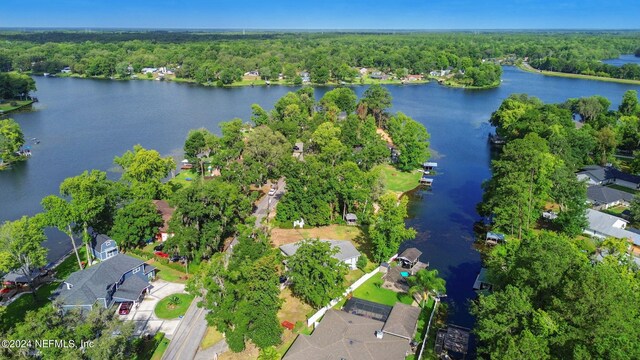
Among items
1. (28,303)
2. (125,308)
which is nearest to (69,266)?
(28,303)

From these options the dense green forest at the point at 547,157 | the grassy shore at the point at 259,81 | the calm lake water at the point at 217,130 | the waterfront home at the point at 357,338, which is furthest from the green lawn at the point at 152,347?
the grassy shore at the point at 259,81

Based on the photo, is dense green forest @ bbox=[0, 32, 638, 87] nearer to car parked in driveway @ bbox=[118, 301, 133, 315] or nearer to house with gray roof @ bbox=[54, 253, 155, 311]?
house with gray roof @ bbox=[54, 253, 155, 311]

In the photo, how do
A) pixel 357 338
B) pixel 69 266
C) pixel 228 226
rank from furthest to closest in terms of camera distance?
1. pixel 228 226
2. pixel 69 266
3. pixel 357 338

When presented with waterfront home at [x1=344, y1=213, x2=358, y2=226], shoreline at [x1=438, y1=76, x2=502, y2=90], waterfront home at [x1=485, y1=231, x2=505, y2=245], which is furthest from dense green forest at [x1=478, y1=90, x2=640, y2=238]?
shoreline at [x1=438, y1=76, x2=502, y2=90]

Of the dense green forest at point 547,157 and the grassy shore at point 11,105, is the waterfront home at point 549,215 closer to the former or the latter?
the dense green forest at point 547,157

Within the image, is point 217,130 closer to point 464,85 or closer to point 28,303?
point 28,303
